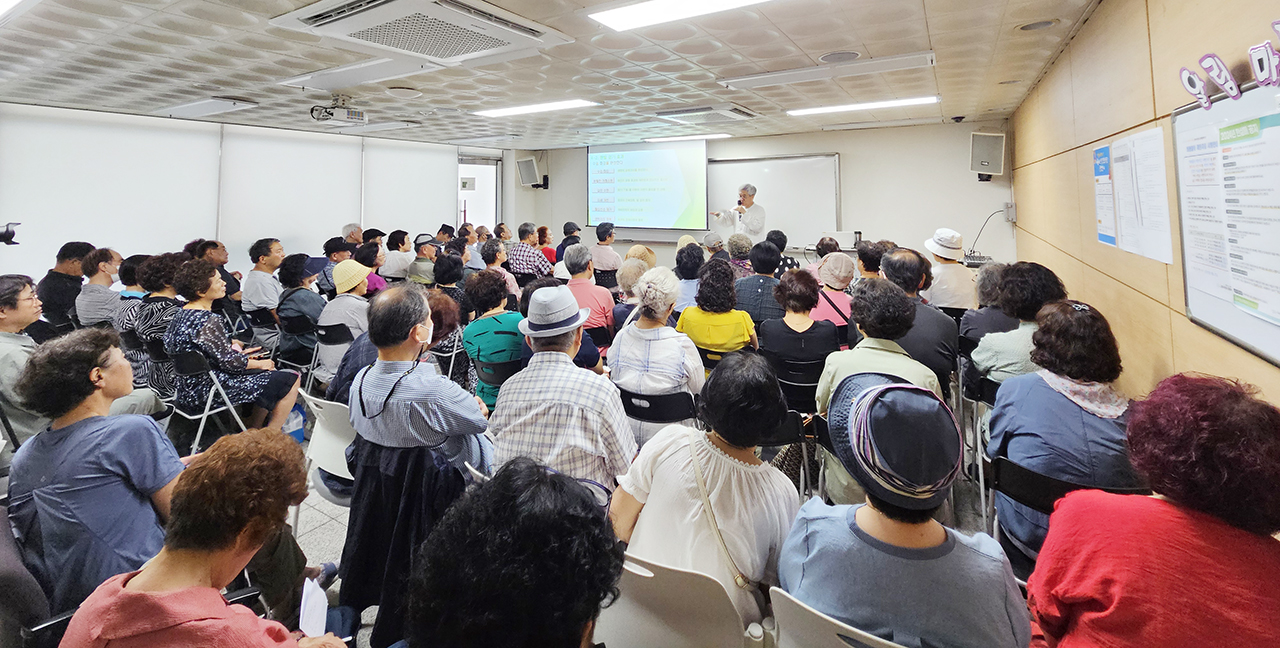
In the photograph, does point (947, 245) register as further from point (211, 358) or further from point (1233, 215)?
point (211, 358)

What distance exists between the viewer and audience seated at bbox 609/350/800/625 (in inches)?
50.7

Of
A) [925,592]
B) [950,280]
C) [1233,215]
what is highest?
[1233,215]

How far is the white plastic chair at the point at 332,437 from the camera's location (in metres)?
2.18

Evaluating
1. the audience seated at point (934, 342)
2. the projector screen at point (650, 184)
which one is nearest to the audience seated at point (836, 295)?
the audience seated at point (934, 342)

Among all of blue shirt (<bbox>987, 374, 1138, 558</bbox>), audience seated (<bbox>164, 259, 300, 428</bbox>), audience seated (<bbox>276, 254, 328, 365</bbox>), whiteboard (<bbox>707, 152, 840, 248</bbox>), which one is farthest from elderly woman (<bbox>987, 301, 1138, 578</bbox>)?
whiteboard (<bbox>707, 152, 840, 248</bbox>)

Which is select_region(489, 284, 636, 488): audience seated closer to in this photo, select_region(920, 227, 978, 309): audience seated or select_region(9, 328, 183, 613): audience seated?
select_region(9, 328, 183, 613): audience seated

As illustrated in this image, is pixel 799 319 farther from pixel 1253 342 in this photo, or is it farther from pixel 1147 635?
pixel 1147 635

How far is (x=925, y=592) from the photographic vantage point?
993 mm

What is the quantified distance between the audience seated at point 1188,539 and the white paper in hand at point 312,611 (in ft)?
5.02

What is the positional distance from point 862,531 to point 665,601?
0.43 metres

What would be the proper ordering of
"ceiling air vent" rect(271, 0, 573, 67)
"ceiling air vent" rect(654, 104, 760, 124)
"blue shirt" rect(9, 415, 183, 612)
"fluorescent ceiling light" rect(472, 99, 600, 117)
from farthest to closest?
"ceiling air vent" rect(654, 104, 760, 124) < "fluorescent ceiling light" rect(472, 99, 600, 117) < "ceiling air vent" rect(271, 0, 573, 67) < "blue shirt" rect(9, 415, 183, 612)

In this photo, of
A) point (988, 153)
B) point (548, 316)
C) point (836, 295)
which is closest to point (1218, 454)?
point (548, 316)

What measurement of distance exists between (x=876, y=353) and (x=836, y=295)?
1472 mm

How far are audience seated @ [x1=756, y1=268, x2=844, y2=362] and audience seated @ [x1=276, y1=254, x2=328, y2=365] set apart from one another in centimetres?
327
